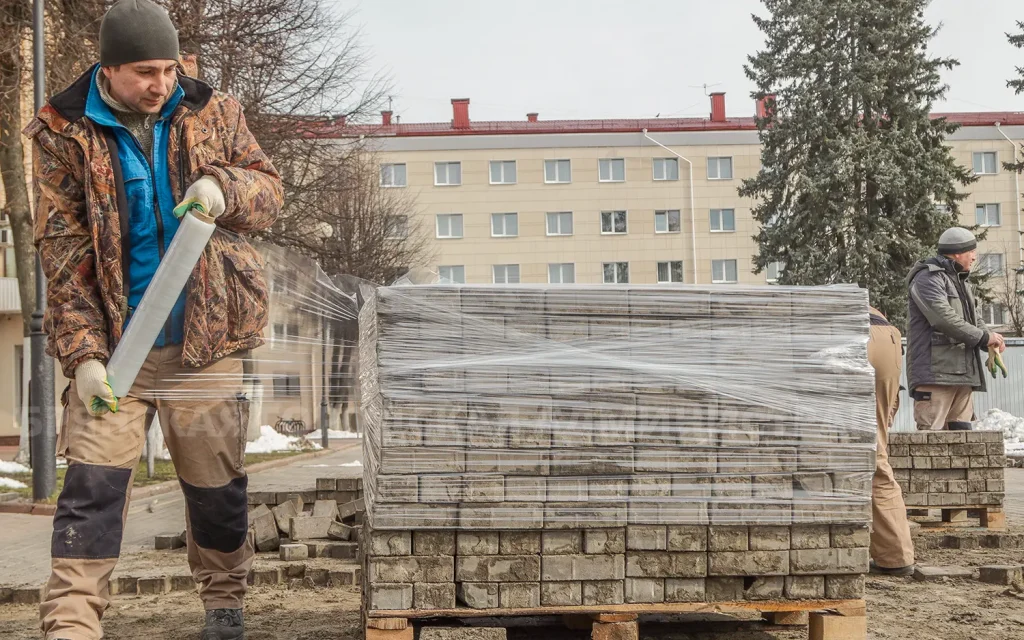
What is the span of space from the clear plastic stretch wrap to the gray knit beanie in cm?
408

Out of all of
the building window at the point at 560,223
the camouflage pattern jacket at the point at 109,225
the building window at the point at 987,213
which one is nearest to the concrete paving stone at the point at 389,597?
the camouflage pattern jacket at the point at 109,225

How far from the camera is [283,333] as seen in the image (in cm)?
462

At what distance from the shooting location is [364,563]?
14.6 ft

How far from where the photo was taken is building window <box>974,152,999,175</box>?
54.1m

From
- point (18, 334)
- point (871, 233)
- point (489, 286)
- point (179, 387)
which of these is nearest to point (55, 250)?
point (179, 387)

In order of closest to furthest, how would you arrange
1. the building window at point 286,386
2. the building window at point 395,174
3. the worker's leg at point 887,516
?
the building window at point 286,386 → the worker's leg at point 887,516 → the building window at point 395,174

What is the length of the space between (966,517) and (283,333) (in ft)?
18.5

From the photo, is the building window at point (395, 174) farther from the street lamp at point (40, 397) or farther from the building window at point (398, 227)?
the street lamp at point (40, 397)

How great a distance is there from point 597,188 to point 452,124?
739 cm

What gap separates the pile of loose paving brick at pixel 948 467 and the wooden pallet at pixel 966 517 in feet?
0.23

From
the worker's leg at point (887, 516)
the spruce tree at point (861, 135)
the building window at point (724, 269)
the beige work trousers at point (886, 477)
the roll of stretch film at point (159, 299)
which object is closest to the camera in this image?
the roll of stretch film at point (159, 299)

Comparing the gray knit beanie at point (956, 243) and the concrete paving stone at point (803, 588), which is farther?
the gray knit beanie at point (956, 243)

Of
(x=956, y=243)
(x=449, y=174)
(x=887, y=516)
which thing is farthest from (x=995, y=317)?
(x=887, y=516)

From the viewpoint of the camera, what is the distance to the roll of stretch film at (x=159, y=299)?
361cm
